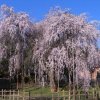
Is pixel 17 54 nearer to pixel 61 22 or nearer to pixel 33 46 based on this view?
pixel 33 46

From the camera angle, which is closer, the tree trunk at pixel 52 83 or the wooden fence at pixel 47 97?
the wooden fence at pixel 47 97

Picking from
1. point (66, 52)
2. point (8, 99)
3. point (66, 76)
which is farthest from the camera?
point (66, 76)

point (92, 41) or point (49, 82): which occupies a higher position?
point (92, 41)

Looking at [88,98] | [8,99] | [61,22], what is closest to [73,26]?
[61,22]

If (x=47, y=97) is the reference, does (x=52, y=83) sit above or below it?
above

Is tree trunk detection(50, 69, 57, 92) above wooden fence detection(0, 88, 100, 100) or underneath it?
above

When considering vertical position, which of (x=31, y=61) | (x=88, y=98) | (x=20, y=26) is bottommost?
(x=88, y=98)

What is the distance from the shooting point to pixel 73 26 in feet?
133

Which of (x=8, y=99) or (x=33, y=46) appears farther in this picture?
(x=33, y=46)

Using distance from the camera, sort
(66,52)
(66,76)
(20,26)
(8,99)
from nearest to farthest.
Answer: (8,99) < (20,26) < (66,52) < (66,76)

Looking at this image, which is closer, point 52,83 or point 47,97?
point 47,97

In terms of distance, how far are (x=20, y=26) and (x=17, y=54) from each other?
2.99 metres

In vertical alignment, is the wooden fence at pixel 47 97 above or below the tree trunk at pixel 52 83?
below

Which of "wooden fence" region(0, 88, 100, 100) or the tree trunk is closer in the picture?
"wooden fence" region(0, 88, 100, 100)
